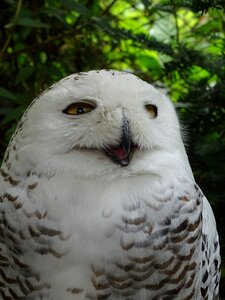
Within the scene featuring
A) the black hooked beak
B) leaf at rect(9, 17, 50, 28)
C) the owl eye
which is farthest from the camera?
leaf at rect(9, 17, 50, 28)

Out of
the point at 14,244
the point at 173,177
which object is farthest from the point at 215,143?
the point at 14,244

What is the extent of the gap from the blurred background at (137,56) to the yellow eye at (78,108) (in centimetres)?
52

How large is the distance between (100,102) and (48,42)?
1335 millimetres

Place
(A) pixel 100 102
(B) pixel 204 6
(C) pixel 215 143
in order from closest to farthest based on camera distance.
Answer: (A) pixel 100 102
(B) pixel 204 6
(C) pixel 215 143

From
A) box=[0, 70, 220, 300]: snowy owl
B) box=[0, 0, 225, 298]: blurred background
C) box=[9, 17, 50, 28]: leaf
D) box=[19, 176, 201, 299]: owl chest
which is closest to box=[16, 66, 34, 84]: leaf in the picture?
box=[0, 0, 225, 298]: blurred background

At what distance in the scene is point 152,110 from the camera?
63.5 inches

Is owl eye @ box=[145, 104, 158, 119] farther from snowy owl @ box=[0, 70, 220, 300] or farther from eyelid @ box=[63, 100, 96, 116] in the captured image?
eyelid @ box=[63, 100, 96, 116]

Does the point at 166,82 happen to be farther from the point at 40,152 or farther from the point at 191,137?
the point at 40,152

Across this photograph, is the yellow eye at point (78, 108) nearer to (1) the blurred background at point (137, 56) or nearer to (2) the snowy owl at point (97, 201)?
(2) the snowy owl at point (97, 201)

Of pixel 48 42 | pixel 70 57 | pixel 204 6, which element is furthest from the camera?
pixel 70 57

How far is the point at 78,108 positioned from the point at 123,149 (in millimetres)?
156

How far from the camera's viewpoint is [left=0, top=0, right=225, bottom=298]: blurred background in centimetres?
223

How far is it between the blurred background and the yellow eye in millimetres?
522

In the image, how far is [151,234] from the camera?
1.53 metres
